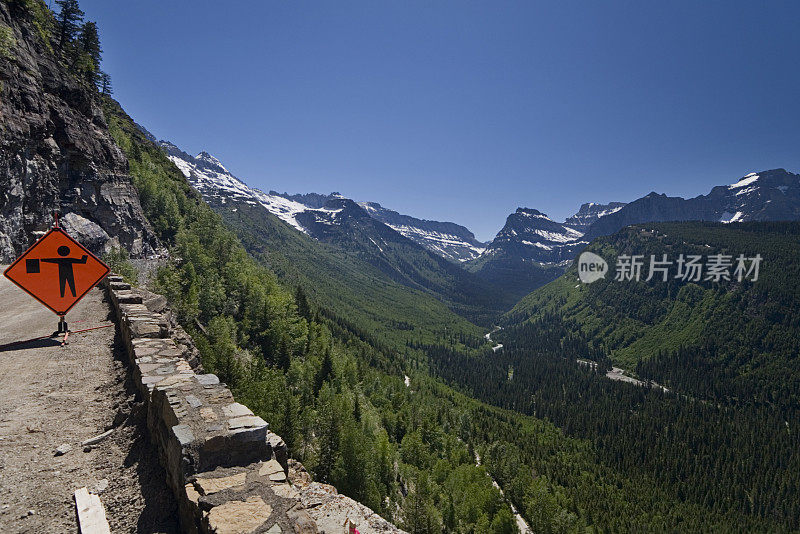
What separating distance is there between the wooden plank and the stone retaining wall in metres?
1.45

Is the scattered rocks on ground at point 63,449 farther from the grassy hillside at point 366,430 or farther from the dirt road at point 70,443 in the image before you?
the grassy hillside at point 366,430

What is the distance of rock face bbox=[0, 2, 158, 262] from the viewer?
140 ft

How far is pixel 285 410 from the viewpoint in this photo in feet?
103

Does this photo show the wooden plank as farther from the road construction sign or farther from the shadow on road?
the shadow on road

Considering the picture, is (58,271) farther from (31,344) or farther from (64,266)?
(31,344)

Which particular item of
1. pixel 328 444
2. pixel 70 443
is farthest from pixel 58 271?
pixel 328 444

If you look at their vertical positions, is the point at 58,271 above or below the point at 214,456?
above

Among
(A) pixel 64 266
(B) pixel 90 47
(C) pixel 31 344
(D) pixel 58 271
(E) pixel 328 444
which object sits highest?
(B) pixel 90 47

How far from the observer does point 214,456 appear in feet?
29.3

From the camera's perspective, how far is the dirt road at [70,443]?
8.17 m

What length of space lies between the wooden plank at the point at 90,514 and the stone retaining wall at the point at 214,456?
1451 mm

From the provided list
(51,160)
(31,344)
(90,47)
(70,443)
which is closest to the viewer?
(70,443)

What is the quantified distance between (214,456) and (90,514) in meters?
2.65

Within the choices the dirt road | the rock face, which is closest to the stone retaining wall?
the dirt road
